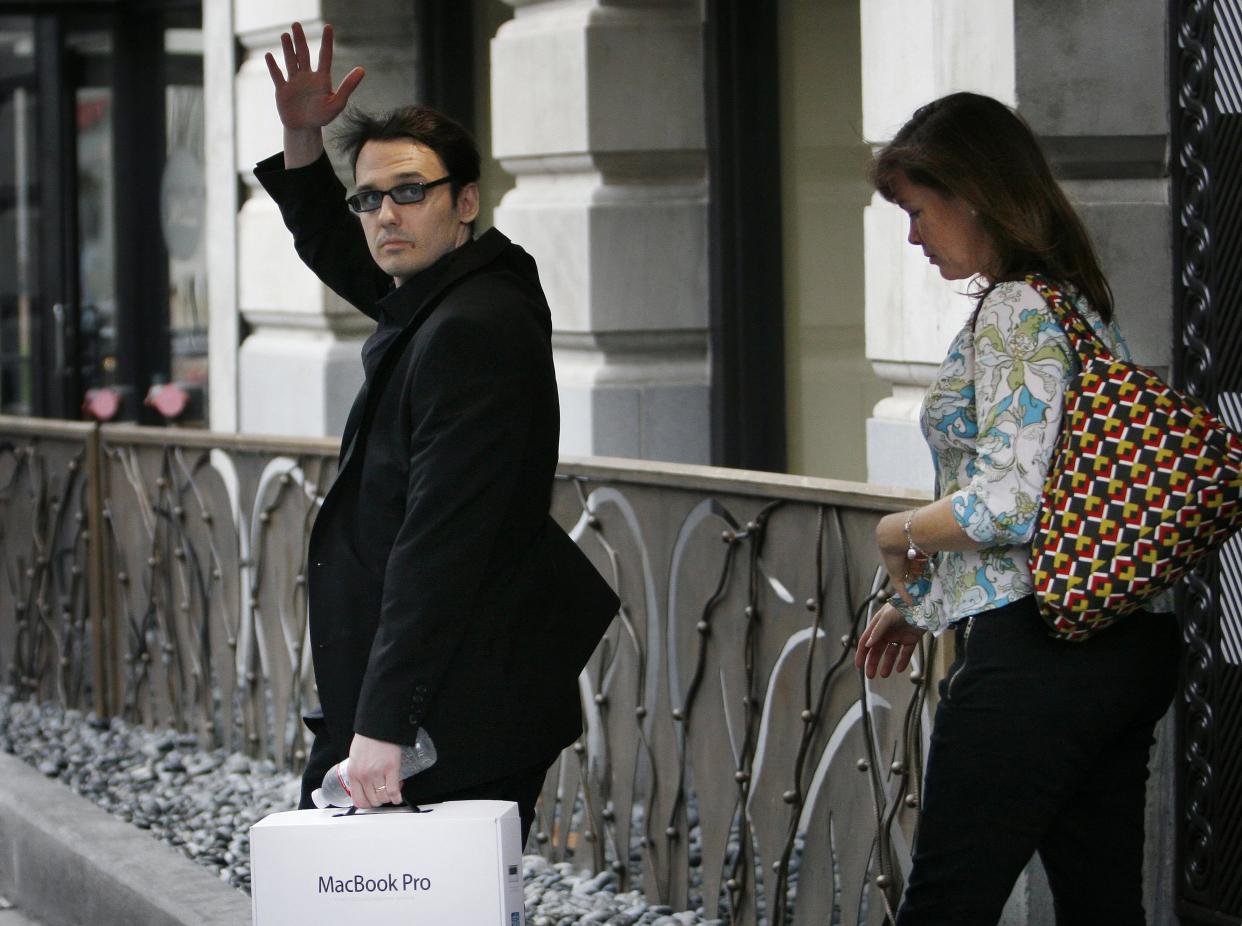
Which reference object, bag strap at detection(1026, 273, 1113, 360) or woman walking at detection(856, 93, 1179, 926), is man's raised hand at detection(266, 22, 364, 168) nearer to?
woman walking at detection(856, 93, 1179, 926)

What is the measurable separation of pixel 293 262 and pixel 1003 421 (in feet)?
19.8

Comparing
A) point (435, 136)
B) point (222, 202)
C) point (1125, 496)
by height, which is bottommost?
point (1125, 496)

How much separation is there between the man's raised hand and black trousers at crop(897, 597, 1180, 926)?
1646mm

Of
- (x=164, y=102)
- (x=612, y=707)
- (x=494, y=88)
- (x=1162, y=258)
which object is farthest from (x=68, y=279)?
(x=1162, y=258)

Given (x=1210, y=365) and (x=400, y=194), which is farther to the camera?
(x=1210, y=365)

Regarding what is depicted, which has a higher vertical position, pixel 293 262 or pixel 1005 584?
pixel 293 262

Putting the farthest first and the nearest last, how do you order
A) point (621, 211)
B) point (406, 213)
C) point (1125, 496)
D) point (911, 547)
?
point (621, 211) < point (406, 213) < point (911, 547) < point (1125, 496)

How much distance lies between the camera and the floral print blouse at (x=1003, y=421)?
285 centimetres

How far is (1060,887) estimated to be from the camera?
3.11 meters

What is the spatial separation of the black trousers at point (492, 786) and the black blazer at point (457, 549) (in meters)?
0.02

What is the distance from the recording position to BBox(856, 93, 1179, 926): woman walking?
2.87 m

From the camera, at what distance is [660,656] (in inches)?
205

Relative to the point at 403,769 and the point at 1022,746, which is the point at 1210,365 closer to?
the point at 1022,746

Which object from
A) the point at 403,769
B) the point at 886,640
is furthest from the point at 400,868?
the point at 886,640
